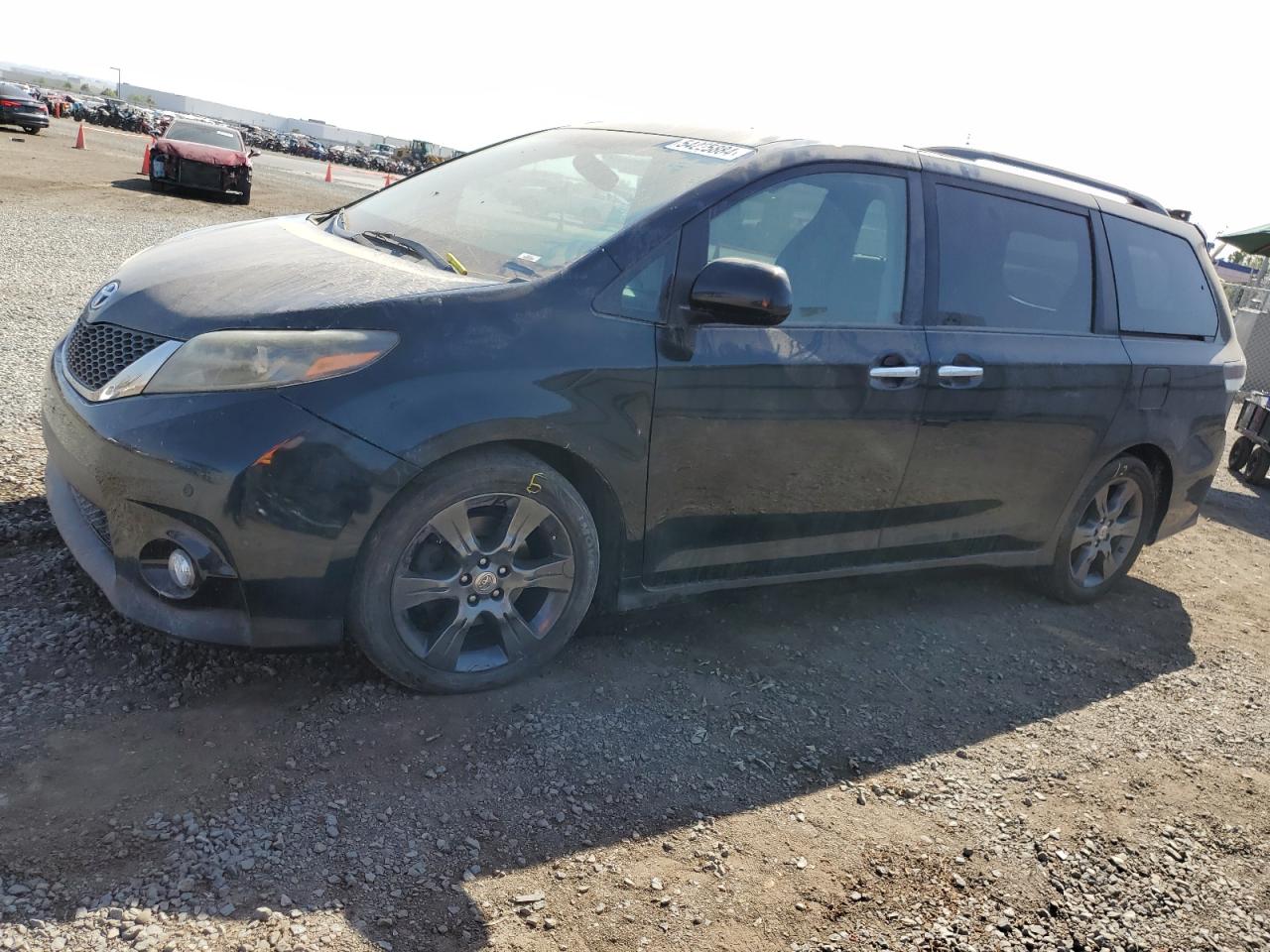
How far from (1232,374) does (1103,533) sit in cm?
115

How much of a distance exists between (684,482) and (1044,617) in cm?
253

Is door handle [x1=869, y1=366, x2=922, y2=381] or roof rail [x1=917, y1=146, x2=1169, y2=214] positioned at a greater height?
roof rail [x1=917, y1=146, x2=1169, y2=214]

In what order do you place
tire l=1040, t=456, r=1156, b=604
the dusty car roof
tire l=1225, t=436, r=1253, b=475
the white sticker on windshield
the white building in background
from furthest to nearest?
the white building in background
tire l=1225, t=436, r=1253, b=475
tire l=1040, t=456, r=1156, b=604
the dusty car roof
the white sticker on windshield

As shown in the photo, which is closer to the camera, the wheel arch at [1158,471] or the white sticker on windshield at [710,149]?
the white sticker on windshield at [710,149]

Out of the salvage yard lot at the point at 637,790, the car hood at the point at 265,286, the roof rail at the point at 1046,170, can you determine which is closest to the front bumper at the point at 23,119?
the salvage yard lot at the point at 637,790

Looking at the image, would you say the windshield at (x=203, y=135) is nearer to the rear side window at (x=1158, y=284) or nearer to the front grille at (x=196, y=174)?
the front grille at (x=196, y=174)

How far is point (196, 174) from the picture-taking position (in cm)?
2038

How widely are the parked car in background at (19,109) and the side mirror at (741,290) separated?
39.5 m

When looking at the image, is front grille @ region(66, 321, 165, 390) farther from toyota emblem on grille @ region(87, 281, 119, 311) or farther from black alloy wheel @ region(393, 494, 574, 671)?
black alloy wheel @ region(393, 494, 574, 671)

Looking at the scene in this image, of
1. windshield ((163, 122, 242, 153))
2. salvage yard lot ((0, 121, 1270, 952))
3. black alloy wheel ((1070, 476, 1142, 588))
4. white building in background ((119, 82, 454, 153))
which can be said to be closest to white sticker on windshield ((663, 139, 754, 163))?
salvage yard lot ((0, 121, 1270, 952))

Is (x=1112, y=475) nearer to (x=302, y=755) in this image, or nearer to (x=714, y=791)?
(x=714, y=791)

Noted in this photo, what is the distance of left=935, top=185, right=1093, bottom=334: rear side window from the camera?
13.7 ft

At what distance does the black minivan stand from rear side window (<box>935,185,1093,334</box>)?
1cm

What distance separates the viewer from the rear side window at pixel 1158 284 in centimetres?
493
